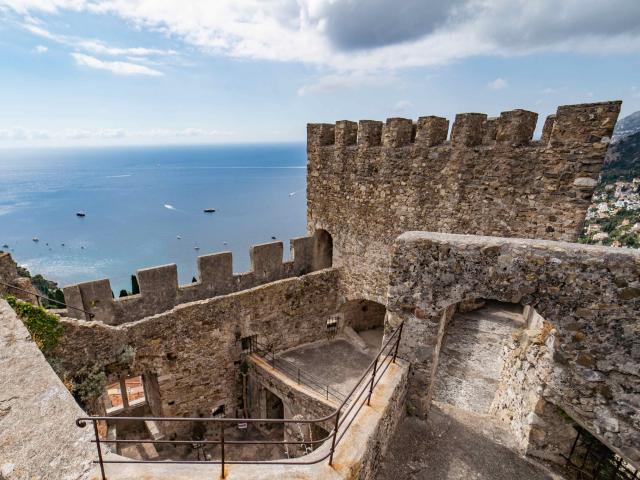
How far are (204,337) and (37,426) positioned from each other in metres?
5.47

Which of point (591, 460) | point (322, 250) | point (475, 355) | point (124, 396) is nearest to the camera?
point (591, 460)

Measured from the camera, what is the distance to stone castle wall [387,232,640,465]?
336cm

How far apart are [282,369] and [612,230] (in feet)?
154

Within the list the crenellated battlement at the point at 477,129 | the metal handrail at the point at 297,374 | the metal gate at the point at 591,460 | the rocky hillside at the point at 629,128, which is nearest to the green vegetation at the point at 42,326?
the metal handrail at the point at 297,374

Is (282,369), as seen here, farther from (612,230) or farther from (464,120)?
(612,230)

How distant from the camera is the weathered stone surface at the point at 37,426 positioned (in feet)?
8.75

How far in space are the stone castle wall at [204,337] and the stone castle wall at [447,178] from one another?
5.56ft

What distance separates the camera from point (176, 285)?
855cm

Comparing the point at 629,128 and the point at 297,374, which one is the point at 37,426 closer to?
the point at 297,374

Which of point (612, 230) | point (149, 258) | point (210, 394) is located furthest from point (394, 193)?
point (149, 258)

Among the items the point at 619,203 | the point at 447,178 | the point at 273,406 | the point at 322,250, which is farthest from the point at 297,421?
the point at 619,203

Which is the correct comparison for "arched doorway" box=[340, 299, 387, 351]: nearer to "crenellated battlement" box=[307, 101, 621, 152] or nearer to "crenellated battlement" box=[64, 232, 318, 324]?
"crenellated battlement" box=[64, 232, 318, 324]

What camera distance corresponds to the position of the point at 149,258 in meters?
54.6

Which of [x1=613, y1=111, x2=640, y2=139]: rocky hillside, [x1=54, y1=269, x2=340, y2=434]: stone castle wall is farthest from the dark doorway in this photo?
[x1=613, y1=111, x2=640, y2=139]: rocky hillside
